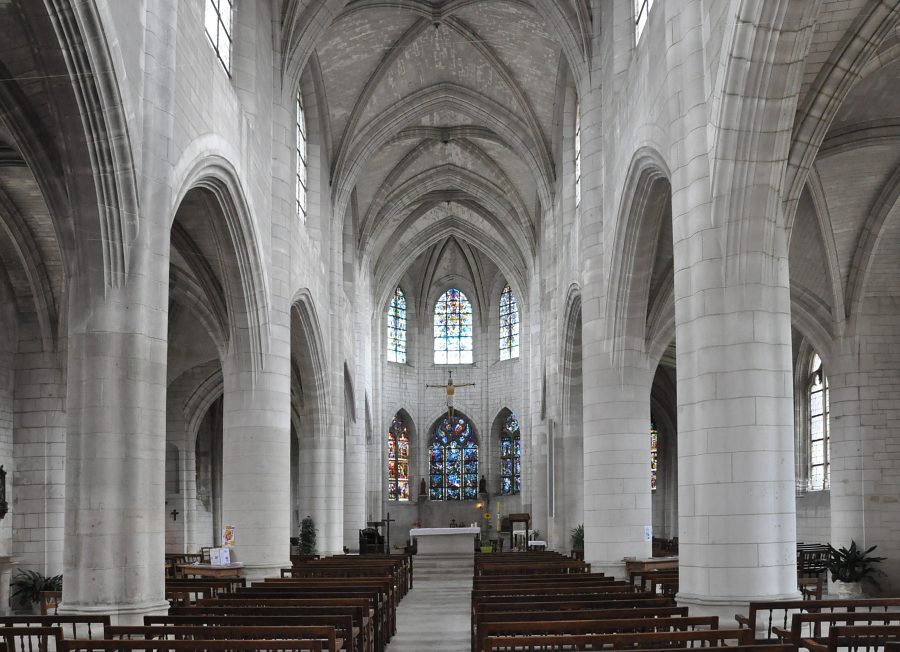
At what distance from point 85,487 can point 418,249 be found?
30215mm

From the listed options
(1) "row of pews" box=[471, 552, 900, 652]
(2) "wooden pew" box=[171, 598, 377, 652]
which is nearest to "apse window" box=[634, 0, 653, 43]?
(1) "row of pews" box=[471, 552, 900, 652]

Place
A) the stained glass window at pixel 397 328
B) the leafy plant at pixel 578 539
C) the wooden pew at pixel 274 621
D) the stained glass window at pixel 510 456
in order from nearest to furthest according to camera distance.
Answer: the wooden pew at pixel 274 621 < the leafy plant at pixel 578 539 < the stained glass window at pixel 510 456 < the stained glass window at pixel 397 328

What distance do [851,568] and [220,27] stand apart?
49.8 ft

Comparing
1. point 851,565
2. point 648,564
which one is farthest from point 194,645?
point 851,565

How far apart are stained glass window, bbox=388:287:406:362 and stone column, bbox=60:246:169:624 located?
109ft

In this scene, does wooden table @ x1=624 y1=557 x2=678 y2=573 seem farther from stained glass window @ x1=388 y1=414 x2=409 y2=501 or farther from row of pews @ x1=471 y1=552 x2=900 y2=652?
stained glass window @ x1=388 y1=414 x2=409 y2=501

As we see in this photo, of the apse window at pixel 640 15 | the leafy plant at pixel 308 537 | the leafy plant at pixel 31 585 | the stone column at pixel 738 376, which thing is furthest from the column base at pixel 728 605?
the leafy plant at pixel 308 537

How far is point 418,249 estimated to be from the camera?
41062mm

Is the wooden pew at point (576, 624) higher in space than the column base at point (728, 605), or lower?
higher

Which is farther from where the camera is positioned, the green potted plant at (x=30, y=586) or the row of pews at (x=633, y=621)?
the green potted plant at (x=30, y=586)

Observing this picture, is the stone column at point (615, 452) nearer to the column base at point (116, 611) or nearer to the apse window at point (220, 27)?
the apse window at point (220, 27)

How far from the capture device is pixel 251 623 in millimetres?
8766

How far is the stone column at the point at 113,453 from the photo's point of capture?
11.3 meters

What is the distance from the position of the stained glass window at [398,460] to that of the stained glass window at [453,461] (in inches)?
45.6
